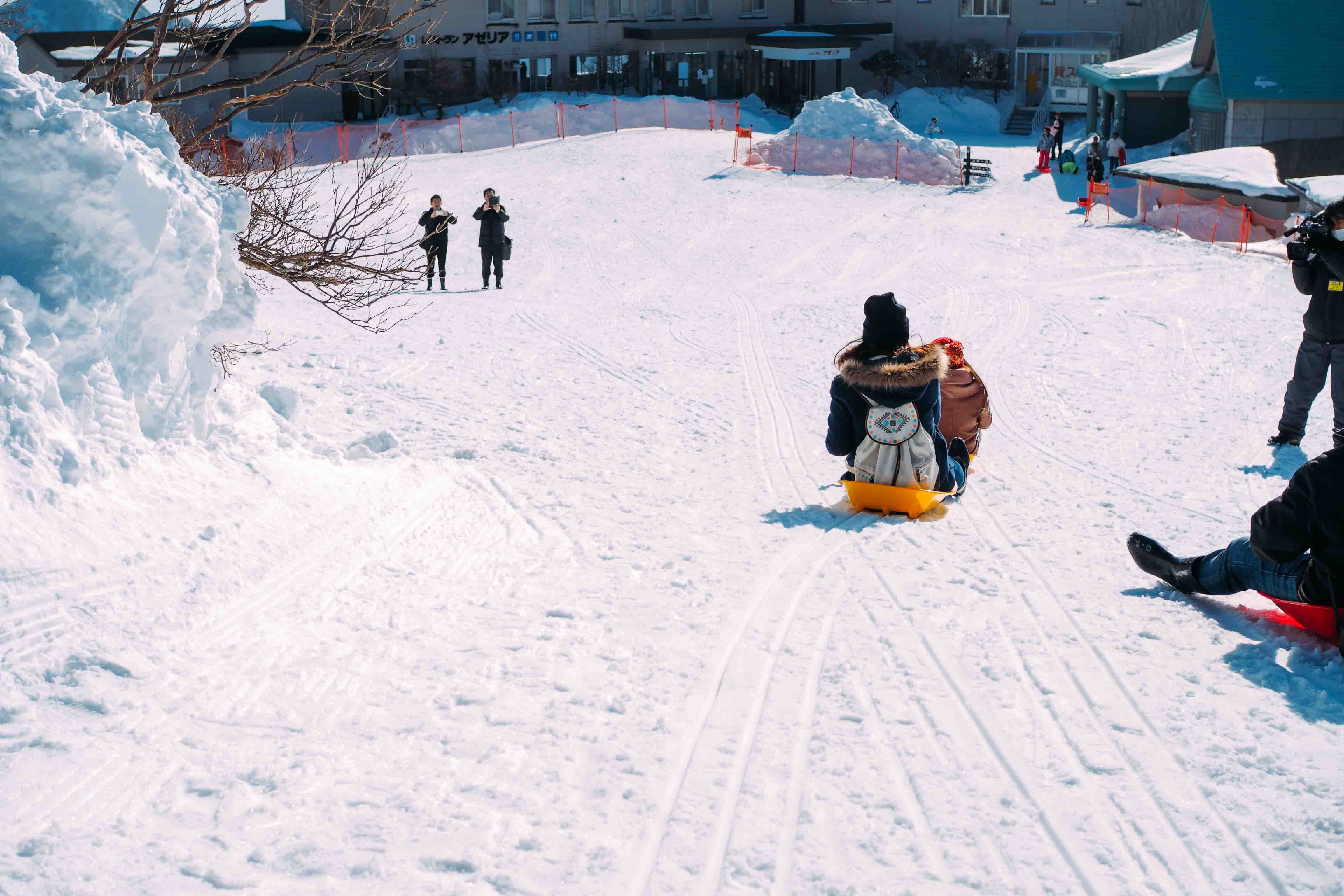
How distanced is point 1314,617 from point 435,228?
42.5 ft

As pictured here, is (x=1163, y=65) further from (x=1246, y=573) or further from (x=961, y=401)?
(x=1246, y=573)

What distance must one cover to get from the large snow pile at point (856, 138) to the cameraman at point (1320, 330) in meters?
20.3

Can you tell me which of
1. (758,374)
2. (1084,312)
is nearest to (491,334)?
(758,374)

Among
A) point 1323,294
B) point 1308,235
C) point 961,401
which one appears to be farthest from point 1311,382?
point 961,401

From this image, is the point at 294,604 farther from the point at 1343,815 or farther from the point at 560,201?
the point at 560,201

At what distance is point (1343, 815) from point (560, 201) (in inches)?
867

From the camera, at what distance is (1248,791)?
373 cm

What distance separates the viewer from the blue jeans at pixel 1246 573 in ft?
15.8

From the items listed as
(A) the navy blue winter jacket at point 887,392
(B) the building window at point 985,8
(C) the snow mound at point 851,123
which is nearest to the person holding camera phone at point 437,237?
(A) the navy blue winter jacket at point 887,392

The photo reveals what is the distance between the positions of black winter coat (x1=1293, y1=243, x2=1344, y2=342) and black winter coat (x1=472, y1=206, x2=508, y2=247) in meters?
10.5

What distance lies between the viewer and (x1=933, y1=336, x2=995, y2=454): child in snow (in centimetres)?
780

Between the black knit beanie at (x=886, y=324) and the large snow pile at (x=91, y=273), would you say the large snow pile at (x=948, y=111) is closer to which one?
the black knit beanie at (x=886, y=324)

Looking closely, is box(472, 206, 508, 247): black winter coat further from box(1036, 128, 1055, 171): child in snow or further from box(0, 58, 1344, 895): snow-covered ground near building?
box(1036, 128, 1055, 171): child in snow

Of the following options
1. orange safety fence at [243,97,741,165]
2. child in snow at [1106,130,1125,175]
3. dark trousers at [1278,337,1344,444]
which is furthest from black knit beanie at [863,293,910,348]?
child in snow at [1106,130,1125,175]
